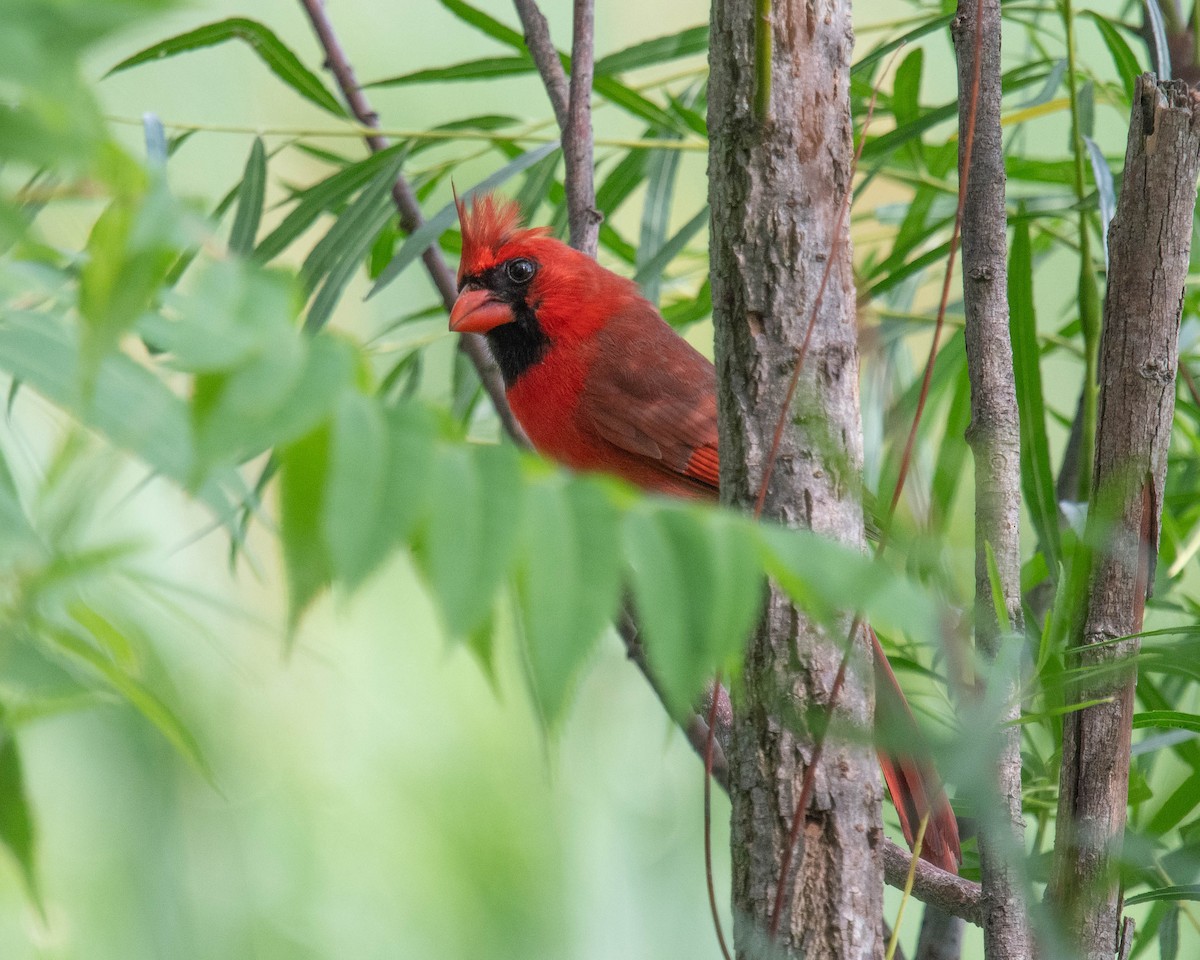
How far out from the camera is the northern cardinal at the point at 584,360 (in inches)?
80.8

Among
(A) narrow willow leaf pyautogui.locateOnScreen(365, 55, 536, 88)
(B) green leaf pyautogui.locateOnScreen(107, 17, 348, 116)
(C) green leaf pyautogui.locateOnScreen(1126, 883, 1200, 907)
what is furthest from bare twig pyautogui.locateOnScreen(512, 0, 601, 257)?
(C) green leaf pyautogui.locateOnScreen(1126, 883, 1200, 907)

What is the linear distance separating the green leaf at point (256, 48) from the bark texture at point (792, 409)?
0.95 meters

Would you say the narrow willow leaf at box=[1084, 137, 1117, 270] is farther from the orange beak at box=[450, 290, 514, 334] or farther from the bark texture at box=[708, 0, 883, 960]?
the orange beak at box=[450, 290, 514, 334]

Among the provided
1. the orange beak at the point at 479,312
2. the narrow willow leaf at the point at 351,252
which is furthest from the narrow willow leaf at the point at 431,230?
the orange beak at the point at 479,312

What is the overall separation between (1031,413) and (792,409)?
0.62 meters

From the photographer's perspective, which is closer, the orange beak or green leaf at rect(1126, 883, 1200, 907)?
green leaf at rect(1126, 883, 1200, 907)

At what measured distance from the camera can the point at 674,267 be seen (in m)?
2.30

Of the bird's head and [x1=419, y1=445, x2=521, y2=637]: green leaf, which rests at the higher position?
the bird's head

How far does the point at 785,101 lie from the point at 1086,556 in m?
0.39

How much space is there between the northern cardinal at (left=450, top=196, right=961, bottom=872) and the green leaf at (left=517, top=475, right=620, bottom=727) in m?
1.44

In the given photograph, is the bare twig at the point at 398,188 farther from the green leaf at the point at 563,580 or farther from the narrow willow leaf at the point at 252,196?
the green leaf at the point at 563,580

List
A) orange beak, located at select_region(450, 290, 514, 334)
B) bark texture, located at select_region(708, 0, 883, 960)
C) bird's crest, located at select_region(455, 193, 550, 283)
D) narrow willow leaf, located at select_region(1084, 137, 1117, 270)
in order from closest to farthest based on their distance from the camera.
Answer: bark texture, located at select_region(708, 0, 883, 960) < narrow willow leaf, located at select_region(1084, 137, 1117, 270) < orange beak, located at select_region(450, 290, 514, 334) < bird's crest, located at select_region(455, 193, 550, 283)

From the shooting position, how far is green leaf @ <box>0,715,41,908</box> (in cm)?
54

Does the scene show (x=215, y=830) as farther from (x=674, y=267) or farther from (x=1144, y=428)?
(x=1144, y=428)
